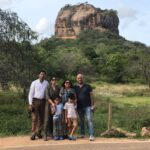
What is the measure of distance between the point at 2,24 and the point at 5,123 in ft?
24.6

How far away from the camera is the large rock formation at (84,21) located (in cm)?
13600

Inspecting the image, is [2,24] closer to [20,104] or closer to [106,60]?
[20,104]

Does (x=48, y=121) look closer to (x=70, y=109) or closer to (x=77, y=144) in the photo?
(x=70, y=109)

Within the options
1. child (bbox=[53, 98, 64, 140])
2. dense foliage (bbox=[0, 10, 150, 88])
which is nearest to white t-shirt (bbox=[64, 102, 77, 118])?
child (bbox=[53, 98, 64, 140])

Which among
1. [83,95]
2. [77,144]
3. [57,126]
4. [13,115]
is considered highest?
[83,95]

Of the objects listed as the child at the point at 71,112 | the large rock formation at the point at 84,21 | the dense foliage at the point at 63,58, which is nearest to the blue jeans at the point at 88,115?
the child at the point at 71,112

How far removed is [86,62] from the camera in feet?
235

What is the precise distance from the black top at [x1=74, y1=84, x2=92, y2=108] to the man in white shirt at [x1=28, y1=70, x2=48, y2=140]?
34.3 inches

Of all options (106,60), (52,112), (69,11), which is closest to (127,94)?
(106,60)

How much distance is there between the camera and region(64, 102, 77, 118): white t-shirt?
504 inches

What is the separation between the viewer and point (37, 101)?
12883 mm

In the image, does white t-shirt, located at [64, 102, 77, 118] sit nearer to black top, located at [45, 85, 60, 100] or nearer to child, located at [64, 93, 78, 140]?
child, located at [64, 93, 78, 140]

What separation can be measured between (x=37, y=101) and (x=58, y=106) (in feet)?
1.88

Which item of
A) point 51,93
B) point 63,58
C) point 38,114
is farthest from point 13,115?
point 63,58
